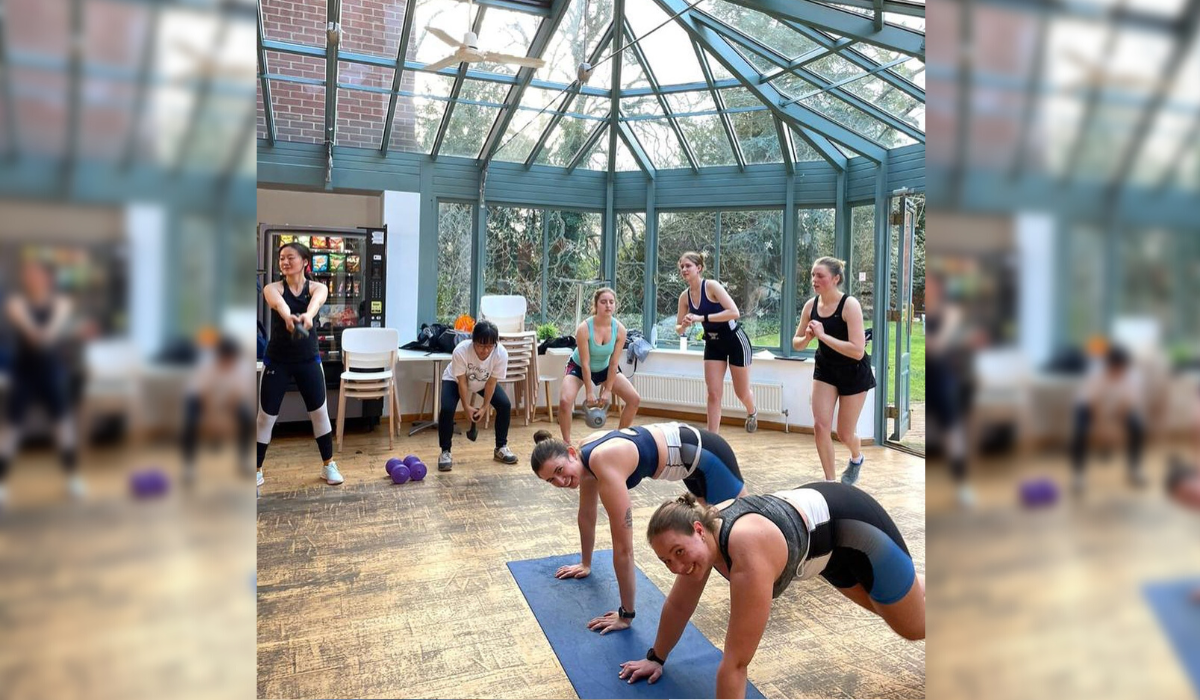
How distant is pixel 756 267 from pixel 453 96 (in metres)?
3.40

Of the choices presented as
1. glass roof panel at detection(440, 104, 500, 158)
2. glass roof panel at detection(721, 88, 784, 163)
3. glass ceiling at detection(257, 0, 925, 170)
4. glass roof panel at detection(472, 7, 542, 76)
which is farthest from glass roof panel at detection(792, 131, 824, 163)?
glass roof panel at detection(440, 104, 500, 158)

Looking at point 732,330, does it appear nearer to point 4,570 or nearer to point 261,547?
point 261,547

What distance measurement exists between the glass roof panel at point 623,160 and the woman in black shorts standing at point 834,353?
3.82m

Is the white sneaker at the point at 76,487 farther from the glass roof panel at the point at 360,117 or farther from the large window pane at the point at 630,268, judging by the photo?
the large window pane at the point at 630,268

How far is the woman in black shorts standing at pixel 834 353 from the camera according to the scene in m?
4.04

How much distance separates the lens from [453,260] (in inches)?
285

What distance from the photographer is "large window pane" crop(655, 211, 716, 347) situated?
7.39 meters

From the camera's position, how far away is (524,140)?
715 centimetres

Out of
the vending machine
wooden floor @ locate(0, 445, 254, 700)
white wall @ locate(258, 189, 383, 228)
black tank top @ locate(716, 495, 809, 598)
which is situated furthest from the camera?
white wall @ locate(258, 189, 383, 228)

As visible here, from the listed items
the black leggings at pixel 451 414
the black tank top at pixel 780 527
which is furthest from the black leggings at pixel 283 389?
the black tank top at pixel 780 527

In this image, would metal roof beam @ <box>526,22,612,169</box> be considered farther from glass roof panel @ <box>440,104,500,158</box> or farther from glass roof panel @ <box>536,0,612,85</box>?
glass roof panel @ <box>440,104,500,158</box>

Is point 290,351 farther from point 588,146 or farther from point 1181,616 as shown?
point 1181,616

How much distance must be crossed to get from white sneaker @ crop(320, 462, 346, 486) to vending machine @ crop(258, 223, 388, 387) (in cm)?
160

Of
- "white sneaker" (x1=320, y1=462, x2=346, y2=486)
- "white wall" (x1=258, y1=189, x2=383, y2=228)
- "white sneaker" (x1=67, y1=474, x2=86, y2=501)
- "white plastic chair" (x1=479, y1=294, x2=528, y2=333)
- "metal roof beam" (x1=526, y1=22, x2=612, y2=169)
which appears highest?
"metal roof beam" (x1=526, y1=22, x2=612, y2=169)
